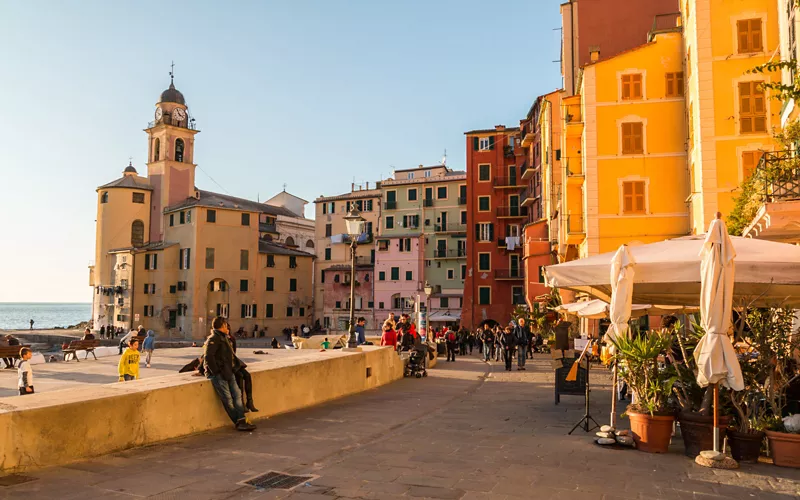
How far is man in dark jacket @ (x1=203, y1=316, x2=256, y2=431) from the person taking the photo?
9.13 m

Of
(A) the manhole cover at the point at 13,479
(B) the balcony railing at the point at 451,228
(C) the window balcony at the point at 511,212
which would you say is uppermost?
(C) the window balcony at the point at 511,212

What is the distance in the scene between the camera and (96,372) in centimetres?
2384

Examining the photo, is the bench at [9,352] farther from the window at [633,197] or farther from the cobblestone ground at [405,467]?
the window at [633,197]

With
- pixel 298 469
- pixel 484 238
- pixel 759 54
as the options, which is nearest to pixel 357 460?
pixel 298 469

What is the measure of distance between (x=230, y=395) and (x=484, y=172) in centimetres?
5429

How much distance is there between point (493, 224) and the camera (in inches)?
2413

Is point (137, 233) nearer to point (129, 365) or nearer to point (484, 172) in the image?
point (484, 172)

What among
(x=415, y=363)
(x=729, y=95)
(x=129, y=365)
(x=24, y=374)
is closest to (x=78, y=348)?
(x=129, y=365)

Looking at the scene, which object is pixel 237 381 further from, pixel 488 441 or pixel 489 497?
pixel 489 497

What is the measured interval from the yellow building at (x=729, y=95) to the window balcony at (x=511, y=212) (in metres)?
34.6

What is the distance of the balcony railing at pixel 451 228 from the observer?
67613 millimetres

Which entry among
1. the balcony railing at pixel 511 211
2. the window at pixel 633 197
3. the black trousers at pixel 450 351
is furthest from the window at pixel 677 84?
the balcony railing at pixel 511 211

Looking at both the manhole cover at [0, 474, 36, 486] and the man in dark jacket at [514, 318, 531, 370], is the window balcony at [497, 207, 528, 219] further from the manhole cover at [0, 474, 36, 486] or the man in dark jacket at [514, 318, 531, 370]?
the manhole cover at [0, 474, 36, 486]

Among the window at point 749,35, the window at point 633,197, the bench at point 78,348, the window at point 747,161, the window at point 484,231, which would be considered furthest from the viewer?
the window at point 484,231
